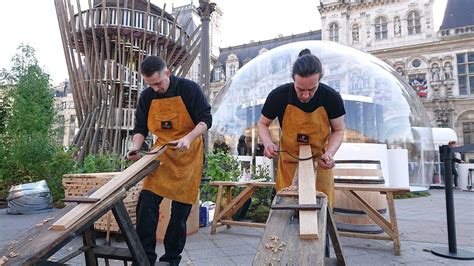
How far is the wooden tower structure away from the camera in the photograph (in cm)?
1359

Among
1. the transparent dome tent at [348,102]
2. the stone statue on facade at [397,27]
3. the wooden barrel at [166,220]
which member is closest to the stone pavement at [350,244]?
the wooden barrel at [166,220]

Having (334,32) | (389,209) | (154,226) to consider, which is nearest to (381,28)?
(334,32)

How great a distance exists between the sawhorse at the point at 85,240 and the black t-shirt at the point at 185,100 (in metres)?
0.54

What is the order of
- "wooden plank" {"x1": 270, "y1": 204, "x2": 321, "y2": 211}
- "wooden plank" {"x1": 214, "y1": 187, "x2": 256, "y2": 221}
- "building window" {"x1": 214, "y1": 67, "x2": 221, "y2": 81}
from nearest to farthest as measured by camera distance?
"wooden plank" {"x1": 270, "y1": 204, "x2": 321, "y2": 211} < "wooden plank" {"x1": 214, "y1": 187, "x2": 256, "y2": 221} < "building window" {"x1": 214, "y1": 67, "x2": 221, "y2": 81}

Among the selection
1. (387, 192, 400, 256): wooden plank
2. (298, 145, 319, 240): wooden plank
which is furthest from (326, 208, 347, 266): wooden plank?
(387, 192, 400, 256): wooden plank

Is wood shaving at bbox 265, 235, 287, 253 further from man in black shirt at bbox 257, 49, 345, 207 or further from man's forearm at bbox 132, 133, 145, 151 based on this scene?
man's forearm at bbox 132, 133, 145, 151

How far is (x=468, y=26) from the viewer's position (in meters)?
25.0

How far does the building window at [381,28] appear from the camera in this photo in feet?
89.7

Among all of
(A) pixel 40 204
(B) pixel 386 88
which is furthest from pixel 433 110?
(A) pixel 40 204

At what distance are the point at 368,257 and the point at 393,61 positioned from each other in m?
27.1

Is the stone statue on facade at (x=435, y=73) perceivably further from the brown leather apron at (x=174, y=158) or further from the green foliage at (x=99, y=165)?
the brown leather apron at (x=174, y=158)

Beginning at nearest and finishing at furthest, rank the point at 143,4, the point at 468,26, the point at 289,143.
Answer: the point at 289,143
the point at 143,4
the point at 468,26

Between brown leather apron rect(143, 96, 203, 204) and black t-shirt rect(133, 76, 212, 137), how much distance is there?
0.15 feet

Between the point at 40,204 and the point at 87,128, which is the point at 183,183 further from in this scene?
the point at 87,128
